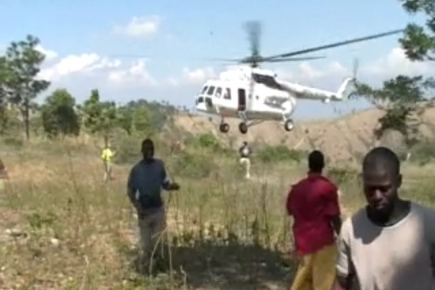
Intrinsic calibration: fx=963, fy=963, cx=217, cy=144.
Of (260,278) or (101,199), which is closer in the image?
(260,278)

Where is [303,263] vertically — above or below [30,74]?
below

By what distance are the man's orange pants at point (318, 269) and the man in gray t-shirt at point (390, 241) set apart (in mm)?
3469

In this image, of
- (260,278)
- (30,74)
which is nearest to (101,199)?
(260,278)

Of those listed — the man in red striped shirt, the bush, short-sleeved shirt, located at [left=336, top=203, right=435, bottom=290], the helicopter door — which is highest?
the helicopter door

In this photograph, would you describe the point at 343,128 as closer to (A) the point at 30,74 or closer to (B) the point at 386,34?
(B) the point at 386,34

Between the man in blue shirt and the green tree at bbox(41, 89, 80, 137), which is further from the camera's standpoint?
the green tree at bbox(41, 89, 80, 137)

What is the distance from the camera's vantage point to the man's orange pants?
6988 mm

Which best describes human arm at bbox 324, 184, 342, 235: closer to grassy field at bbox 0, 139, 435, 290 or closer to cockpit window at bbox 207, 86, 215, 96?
grassy field at bbox 0, 139, 435, 290

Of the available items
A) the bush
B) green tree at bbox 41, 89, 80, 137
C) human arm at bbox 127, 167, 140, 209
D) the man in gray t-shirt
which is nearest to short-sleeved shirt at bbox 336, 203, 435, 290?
the man in gray t-shirt

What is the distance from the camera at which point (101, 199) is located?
12.2m

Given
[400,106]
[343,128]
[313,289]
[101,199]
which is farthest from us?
[343,128]

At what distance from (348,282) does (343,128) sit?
17.1m

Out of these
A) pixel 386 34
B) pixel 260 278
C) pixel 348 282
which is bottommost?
pixel 260 278

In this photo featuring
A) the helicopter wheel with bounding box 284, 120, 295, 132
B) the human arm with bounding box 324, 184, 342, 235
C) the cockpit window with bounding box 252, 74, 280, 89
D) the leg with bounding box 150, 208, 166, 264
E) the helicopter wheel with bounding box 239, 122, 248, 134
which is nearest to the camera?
the human arm with bounding box 324, 184, 342, 235
